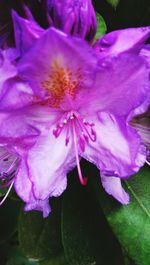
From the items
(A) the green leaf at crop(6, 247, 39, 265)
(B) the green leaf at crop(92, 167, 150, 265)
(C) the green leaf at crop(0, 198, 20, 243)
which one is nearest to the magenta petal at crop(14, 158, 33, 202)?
(B) the green leaf at crop(92, 167, 150, 265)

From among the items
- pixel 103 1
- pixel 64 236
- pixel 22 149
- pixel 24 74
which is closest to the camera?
pixel 24 74

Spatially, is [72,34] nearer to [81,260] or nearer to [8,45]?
[8,45]

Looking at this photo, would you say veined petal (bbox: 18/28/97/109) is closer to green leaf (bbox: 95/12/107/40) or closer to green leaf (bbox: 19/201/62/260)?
green leaf (bbox: 95/12/107/40)

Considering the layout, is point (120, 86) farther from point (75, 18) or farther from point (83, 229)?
point (83, 229)

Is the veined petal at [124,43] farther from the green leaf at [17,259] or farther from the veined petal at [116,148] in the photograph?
the green leaf at [17,259]

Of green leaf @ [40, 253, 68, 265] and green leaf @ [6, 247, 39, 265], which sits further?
green leaf @ [6, 247, 39, 265]

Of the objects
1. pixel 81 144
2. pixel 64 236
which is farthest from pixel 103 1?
pixel 64 236
